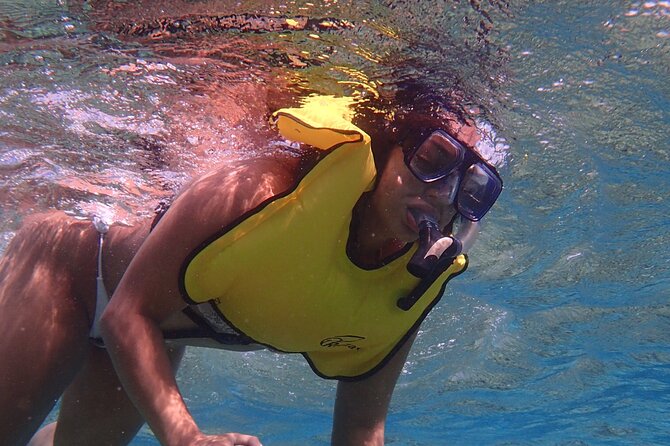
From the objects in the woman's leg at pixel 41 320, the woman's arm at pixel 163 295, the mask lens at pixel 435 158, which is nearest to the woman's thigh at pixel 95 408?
the woman's leg at pixel 41 320

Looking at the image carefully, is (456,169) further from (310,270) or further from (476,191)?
(310,270)

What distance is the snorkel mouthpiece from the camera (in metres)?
3.87

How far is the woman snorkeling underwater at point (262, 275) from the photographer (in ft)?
11.1

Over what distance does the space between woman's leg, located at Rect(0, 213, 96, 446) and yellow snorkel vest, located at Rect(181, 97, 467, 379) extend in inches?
57.2

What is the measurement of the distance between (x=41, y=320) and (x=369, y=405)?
2596mm

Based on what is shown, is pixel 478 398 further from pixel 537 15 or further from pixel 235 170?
pixel 235 170

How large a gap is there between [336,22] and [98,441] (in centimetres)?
429

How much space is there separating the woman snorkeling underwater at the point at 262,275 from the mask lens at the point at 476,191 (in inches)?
0.4

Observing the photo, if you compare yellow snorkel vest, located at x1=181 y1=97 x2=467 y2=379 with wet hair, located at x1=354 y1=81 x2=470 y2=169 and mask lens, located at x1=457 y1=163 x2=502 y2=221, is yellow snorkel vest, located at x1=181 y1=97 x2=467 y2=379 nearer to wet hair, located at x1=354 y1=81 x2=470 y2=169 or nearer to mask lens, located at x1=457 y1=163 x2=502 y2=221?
mask lens, located at x1=457 y1=163 x2=502 y2=221

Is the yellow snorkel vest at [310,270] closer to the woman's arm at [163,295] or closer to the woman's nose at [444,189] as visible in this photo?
the woman's arm at [163,295]

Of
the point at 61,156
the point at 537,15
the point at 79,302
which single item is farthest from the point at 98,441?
the point at 537,15

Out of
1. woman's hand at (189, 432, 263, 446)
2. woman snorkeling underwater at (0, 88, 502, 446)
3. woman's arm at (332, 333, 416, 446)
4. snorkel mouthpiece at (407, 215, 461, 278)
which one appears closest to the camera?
woman's hand at (189, 432, 263, 446)

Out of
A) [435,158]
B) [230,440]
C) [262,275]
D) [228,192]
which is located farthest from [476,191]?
[230,440]

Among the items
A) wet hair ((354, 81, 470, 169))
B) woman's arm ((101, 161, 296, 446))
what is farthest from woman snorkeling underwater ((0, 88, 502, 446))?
wet hair ((354, 81, 470, 169))
